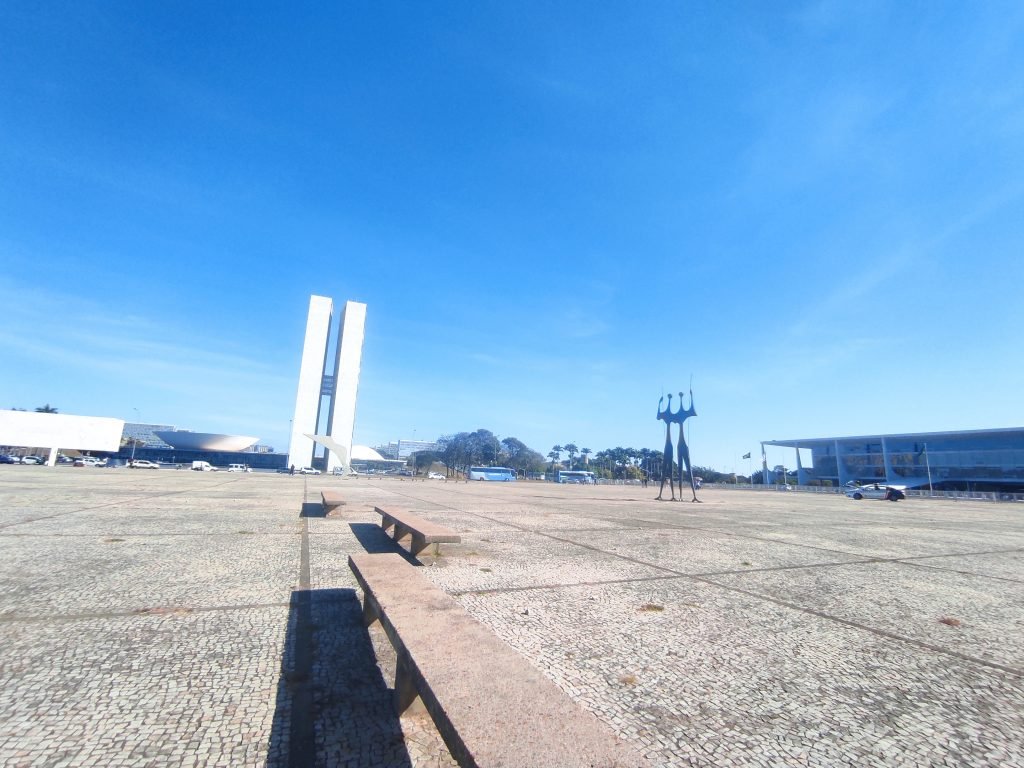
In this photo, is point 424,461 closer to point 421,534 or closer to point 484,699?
point 421,534

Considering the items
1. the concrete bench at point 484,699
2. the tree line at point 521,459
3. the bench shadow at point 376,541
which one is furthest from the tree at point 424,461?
the concrete bench at point 484,699

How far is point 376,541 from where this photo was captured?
609cm

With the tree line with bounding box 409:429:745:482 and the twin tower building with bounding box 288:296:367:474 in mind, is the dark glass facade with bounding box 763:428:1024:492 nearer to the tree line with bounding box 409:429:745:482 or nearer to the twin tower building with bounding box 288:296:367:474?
the tree line with bounding box 409:429:745:482

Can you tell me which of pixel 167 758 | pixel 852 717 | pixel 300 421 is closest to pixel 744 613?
pixel 852 717

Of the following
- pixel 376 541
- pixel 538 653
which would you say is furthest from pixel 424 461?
pixel 538 653

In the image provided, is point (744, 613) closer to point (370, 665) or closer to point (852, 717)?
point (852, 717)

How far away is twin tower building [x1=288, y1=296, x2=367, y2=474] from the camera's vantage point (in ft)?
247

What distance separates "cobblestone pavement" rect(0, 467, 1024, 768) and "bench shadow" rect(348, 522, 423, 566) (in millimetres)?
139

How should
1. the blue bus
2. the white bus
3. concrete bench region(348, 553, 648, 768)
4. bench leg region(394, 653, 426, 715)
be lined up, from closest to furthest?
concrete bench region(348, 553, 648, 768) < bench leg region(394, 653, 426, 715) < the blue bus < the white bus

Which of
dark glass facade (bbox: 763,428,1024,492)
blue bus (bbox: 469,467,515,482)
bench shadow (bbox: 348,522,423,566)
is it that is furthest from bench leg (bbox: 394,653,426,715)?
dark glass facade (bbox: 763,428,1024,492)

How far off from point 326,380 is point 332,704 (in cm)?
8714

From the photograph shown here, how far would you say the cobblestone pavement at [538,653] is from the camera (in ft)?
5.84

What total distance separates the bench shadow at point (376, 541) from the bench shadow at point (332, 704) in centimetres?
186

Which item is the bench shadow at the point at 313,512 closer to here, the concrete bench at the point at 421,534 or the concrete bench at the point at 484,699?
the concrete bench at the point at 421,534
